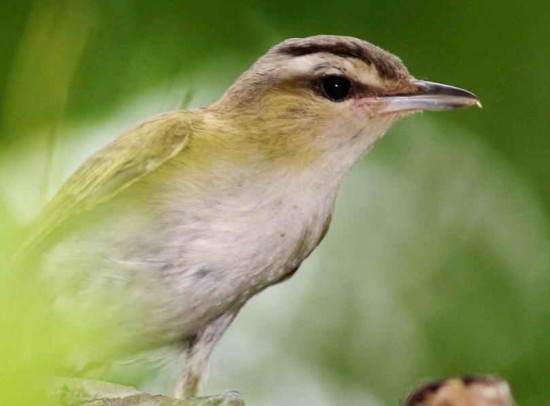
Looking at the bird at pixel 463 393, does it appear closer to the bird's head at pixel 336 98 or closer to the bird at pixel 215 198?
the bird at pixel 215 198

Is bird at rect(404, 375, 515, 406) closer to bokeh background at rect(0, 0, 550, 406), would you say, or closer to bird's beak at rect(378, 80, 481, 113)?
bokeh background at rect(0, 0, 550, 406)

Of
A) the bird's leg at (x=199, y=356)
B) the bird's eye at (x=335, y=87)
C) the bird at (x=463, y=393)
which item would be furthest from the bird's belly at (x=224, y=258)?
the bird at (x=463, y=393)

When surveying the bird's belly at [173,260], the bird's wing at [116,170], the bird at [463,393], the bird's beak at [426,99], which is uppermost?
the bird's beak at [426,99]

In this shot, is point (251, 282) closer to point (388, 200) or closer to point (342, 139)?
point (342, 139)

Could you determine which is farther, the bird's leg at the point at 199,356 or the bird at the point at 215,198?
the bird's leg at the point at 199,356

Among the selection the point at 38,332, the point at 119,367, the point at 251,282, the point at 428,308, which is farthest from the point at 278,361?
the point at 38,332

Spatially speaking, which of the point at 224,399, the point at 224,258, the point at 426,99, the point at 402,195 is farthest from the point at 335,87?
the point at 402,195

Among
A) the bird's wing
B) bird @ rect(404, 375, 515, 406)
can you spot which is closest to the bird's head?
the bird's wing
